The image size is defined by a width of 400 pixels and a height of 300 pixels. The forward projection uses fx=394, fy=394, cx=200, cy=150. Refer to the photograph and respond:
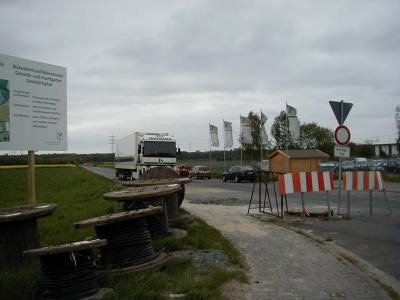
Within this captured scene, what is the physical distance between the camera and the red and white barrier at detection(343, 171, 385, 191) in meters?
11.3

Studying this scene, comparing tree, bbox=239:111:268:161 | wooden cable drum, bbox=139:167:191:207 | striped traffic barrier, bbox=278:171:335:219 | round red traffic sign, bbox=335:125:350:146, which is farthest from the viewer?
tree, bbox=239:111:268:161

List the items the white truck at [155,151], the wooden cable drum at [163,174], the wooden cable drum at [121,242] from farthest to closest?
the white truck at [155,151]
the wooden cable drum at [163,174]
the wooden cable drum at [121,242]

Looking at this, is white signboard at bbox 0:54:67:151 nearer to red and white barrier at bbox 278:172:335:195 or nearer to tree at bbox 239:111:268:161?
red and white barrier at bbox 278:172:335:195

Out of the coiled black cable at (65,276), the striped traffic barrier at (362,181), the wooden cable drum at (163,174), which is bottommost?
the coiled black cable at (65,276)

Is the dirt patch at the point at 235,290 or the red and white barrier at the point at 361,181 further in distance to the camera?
the red and white barrier at the point at 361,181

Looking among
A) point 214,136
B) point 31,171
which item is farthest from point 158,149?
point 31,171

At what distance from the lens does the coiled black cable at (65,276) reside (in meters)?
4.09

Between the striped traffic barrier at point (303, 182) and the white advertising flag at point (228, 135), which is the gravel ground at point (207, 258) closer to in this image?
the striped traffic barrier at point (303, 182)

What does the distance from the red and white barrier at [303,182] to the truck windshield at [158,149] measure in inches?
676

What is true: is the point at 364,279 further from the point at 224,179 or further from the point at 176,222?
the point at 224,179

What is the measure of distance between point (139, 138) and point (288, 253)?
74.9 ft

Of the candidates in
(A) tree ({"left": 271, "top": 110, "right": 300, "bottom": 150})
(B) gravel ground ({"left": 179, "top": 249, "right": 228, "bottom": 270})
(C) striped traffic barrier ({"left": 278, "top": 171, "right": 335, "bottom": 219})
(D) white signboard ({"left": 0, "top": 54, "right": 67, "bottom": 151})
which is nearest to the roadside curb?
(B) gravel ground ({"left": 179, "top": 249, "right": 228, "bottom": 270})

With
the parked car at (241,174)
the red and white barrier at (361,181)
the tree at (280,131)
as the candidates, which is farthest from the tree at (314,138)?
the red and white barrier at (361,181)

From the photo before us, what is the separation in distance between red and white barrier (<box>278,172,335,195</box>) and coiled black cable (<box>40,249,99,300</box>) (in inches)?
280
